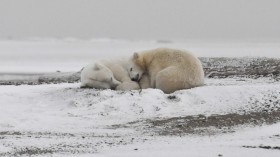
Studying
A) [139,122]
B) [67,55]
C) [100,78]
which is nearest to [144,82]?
[100,78]

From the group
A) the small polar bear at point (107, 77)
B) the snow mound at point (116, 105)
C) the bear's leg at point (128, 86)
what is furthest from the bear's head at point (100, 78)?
the snow mound at point (116, 105)

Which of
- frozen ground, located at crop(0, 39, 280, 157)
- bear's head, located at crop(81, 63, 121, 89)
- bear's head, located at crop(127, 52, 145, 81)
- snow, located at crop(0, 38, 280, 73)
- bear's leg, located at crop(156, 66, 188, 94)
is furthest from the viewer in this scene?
snow, located at crop(0, 38, 280, 73)

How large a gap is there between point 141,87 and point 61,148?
5568 mm

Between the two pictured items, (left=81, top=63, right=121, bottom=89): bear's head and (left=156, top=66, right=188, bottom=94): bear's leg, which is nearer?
(left=156, top=66, right=188, bottom=94): bear's leg

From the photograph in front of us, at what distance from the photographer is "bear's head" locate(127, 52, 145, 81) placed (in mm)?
13375

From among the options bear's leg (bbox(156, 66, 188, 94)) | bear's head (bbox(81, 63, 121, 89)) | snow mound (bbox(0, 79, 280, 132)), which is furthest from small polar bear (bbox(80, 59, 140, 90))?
bear's leg (bbox(156, 66, 188, 94))

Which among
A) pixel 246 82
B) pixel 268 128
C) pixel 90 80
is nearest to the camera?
pixel 268 128

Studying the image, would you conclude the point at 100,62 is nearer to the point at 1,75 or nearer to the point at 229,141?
the point at 229,141

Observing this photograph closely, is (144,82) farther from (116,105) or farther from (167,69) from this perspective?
(116,105)

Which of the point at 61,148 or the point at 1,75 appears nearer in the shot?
the point at 61,148

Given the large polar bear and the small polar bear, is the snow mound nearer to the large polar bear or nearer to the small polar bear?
the small polar bear

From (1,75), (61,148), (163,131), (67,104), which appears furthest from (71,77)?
(61,148)

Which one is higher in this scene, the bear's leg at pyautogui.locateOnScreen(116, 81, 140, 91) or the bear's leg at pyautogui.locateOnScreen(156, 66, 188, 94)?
the bear's leg at pyautogui.locateOnScreen(156, 66, 188, 94)

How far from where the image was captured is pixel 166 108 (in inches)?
444
